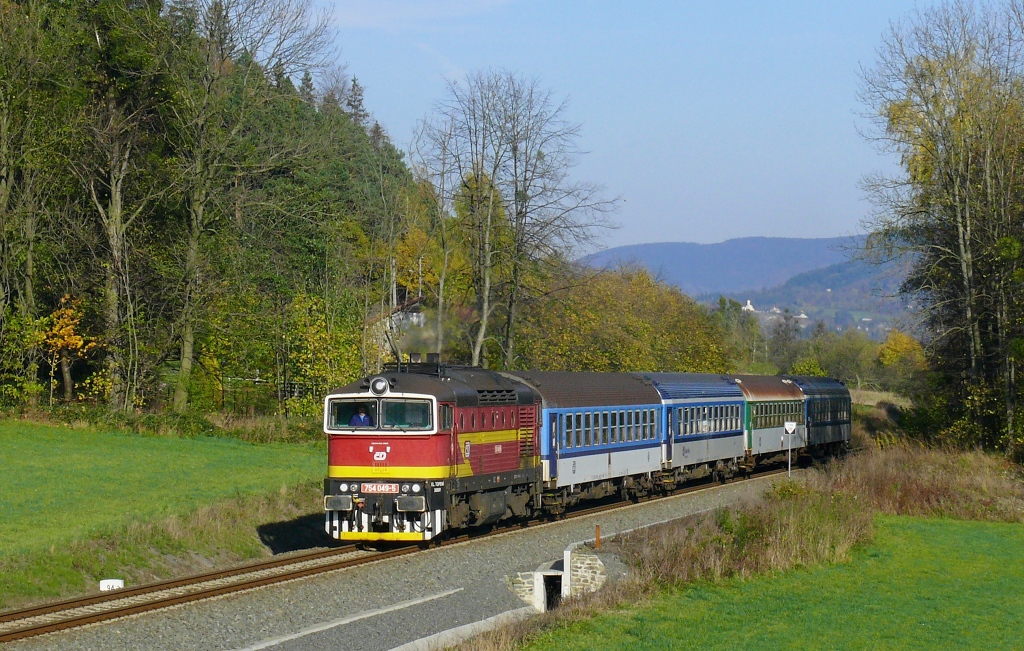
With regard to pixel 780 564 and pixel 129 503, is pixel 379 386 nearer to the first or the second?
pixel 129 503

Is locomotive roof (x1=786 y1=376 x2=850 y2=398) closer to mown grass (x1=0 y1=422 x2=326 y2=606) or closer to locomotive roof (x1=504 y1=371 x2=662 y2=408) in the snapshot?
locomotive roof (x1=504 y1=371 x2=662 y2=408)

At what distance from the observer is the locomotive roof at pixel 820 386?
48.3m

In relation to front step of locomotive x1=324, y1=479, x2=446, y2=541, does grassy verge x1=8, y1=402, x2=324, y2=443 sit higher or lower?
higher

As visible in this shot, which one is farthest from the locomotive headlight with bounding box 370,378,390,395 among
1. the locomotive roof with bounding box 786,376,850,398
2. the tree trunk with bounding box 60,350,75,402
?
the locomotive roof with bounding box 786,376,850,398

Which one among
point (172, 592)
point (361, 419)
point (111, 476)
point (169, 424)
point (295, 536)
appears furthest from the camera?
point (169, 424)

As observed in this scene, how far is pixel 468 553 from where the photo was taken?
72.8 feet

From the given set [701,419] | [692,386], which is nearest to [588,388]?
[692,386]

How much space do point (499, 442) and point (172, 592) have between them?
8.32 m

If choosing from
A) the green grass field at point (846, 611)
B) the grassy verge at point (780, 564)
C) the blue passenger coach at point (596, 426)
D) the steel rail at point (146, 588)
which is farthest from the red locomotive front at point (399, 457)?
the green grass field at point (846, 611)

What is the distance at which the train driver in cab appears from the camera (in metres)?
22.0

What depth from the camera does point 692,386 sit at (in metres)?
36.3

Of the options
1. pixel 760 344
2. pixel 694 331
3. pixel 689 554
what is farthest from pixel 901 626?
A: pixel 760 344

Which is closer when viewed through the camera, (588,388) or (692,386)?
(588,388)

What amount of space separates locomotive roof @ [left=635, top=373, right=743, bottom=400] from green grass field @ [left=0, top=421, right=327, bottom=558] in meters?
10.3
